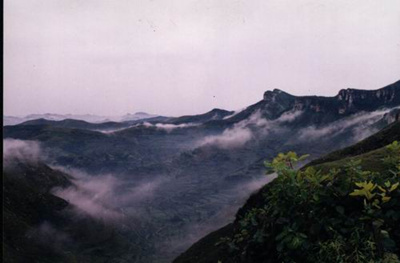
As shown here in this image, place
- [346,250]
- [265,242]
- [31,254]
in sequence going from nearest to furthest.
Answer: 1. [346,250]
2. [265,242]
3. [31,254]

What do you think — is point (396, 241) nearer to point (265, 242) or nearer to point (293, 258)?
point (293, 258)

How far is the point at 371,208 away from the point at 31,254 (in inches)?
8649

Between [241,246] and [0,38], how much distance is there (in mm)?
7809

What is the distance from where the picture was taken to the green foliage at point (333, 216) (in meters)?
6.24

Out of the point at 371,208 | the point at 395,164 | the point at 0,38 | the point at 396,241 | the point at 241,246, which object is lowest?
the point at 241,246

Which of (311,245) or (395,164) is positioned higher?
(395,164)

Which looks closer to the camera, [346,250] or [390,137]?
[346,250]

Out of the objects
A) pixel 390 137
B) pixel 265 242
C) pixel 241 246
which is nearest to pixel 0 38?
pixel 265 242

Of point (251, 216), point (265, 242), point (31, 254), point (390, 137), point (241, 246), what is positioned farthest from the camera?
point (31, 254)

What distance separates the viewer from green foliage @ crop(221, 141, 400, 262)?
20.5 feet

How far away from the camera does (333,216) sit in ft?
22.9

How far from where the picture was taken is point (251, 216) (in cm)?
901

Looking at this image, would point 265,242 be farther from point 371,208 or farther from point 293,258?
point 371,208

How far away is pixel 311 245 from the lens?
6574 millimetres
